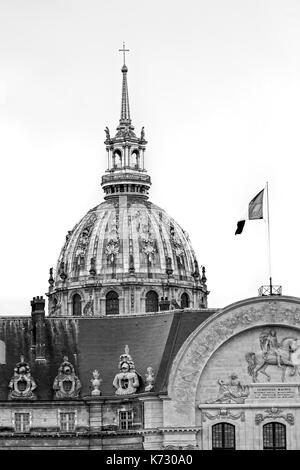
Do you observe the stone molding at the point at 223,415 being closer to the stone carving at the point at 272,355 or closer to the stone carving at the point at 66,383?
the stone carving at the point at 272,355

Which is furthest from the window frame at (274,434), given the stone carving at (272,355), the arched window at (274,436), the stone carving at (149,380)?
the stone carving at (149,380)

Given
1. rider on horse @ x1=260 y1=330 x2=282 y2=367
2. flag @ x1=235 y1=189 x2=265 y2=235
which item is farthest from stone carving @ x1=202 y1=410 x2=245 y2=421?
flag @ x1=235 y1=189 x2=265 y2=235

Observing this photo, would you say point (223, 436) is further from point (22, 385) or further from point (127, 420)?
point (22, 385)

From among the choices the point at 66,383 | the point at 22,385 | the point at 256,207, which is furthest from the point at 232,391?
A: the point at 22,385

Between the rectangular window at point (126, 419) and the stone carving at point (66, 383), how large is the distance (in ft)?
10.2

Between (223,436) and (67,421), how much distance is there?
392 inches

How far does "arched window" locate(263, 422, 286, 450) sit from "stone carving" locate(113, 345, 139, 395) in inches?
341

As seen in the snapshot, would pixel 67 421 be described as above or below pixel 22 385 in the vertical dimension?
below

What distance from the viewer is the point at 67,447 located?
147375mm

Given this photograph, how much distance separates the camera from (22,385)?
149 metres

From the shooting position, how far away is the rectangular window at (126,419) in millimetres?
148625

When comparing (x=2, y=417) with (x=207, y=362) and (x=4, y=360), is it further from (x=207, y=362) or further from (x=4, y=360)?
(x=207, y=362)
